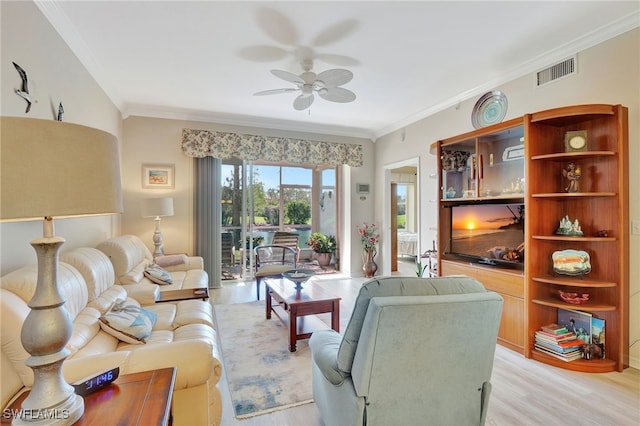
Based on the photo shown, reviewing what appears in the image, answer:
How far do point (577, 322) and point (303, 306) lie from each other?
2.39 meters

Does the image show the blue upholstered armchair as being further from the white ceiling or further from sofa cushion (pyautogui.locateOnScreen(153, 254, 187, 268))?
sofa cushion (pyautogui.locateOnScreen(153, 254, 187, 268))

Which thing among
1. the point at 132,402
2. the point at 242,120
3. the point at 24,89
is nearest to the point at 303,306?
the point at 132,402

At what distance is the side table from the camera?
1016 mm

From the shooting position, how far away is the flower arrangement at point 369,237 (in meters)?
5.95

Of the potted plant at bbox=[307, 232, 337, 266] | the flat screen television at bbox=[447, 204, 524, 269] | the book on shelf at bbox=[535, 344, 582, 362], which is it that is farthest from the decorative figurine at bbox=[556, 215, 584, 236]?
the potted plant at bbox=[307, 232, 337, 266]

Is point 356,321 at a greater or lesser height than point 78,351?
greater

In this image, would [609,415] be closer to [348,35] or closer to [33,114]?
[348,35]

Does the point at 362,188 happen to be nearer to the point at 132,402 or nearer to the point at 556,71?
the point at 556,71

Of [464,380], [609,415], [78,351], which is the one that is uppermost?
[78,351]

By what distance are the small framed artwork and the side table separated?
13.3ft

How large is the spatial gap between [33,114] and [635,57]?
181 inches

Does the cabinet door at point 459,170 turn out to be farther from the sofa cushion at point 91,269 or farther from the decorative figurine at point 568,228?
the sofa cushion at point 91,269

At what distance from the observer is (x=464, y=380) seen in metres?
1.56

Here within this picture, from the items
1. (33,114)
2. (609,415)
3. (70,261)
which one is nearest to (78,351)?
(70,261)
